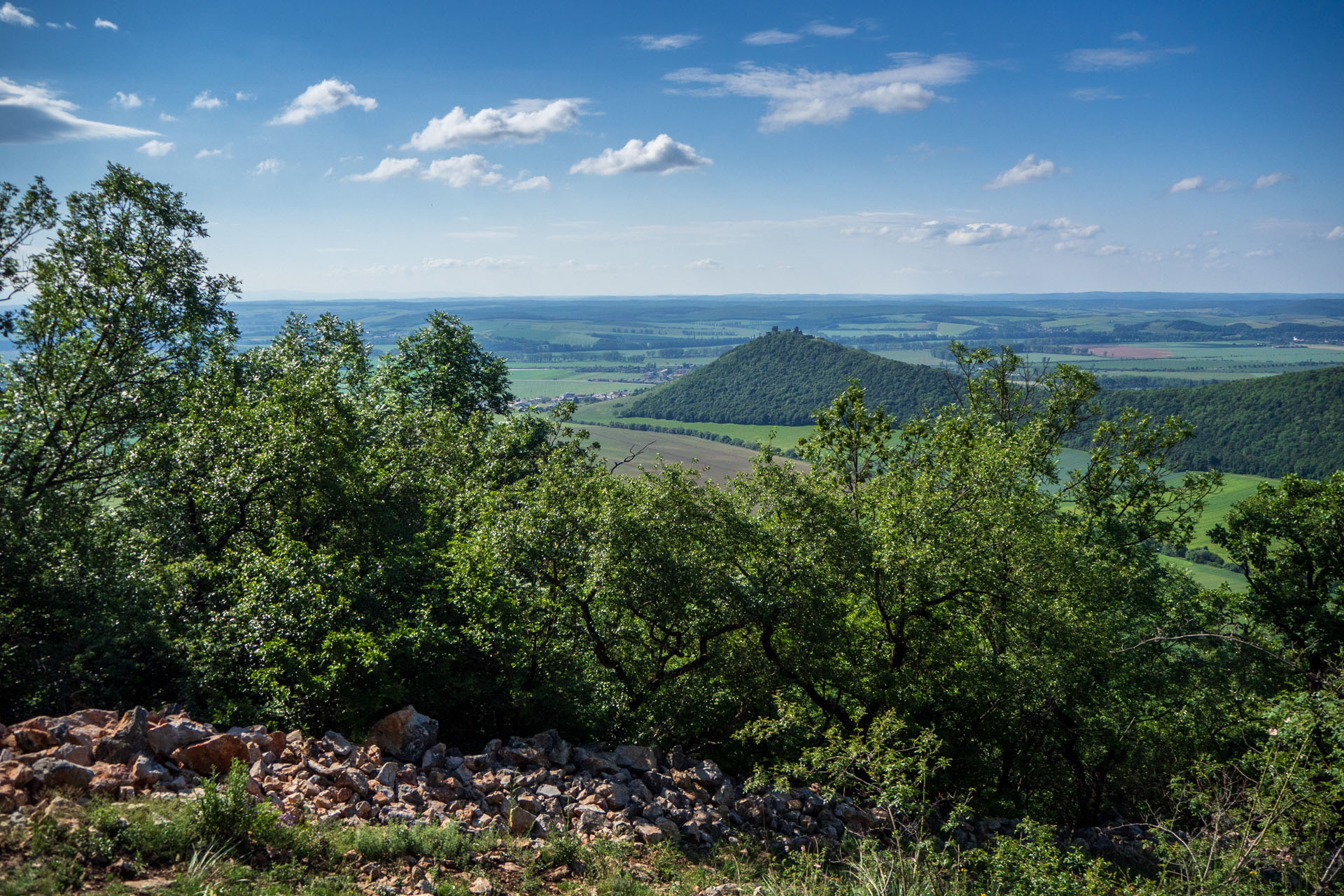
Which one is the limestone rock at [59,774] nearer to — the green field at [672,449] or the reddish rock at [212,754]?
the reddish rock at [212,754]

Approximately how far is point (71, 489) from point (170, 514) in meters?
2.12

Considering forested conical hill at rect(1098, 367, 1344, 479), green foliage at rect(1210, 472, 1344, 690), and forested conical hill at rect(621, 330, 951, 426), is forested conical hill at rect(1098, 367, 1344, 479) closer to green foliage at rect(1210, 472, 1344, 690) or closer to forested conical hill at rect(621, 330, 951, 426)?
forested conical hill at rect(621, 330, 951, 426)

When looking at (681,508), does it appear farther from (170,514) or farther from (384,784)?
(170,514)

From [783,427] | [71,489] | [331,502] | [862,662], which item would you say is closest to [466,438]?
[331,502]

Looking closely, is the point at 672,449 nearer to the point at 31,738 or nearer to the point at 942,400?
the point at 942,400

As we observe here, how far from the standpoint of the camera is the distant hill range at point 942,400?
90875 millimetres

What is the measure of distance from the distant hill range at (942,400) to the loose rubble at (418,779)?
25.9 meters

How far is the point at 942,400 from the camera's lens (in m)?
120

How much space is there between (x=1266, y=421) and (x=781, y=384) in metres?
81.2

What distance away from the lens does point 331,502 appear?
2095 cm

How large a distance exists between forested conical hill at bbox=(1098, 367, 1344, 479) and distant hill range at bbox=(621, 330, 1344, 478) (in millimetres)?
125

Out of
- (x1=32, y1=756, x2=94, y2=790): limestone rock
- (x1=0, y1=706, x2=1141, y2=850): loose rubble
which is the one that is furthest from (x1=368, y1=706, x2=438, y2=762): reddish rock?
(x1=32, y1=756, x2=94, y2=790): limestone rock

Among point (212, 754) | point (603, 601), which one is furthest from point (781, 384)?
point (212, 754)

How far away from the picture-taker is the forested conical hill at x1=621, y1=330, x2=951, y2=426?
435 feet
